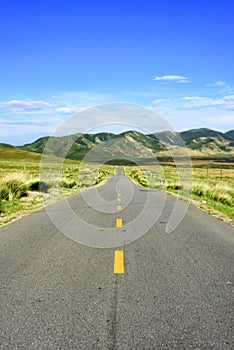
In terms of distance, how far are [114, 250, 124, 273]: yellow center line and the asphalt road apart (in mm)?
19

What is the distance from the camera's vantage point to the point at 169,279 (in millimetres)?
5461

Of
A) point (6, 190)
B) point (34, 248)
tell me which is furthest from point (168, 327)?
point (6, 190)

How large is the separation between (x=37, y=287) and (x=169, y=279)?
1.98m

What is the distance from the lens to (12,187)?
1842 cm

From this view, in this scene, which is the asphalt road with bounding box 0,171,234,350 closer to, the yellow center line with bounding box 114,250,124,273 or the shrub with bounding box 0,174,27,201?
the yellow center line with bounding box 114,250,124,273

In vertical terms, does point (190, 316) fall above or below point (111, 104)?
below

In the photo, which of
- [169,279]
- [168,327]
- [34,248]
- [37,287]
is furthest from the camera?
[34,248]

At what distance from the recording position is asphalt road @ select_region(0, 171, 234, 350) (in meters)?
3.66

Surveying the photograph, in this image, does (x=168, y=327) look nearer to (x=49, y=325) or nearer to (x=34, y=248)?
(x=49, y=325)

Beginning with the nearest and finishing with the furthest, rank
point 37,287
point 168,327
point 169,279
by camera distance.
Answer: point 168,327, point 37,287, point 169,279

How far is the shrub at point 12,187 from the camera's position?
1705 cm

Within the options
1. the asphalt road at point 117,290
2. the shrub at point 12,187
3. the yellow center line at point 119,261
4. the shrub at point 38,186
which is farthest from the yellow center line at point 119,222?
the shrub at point 38,186

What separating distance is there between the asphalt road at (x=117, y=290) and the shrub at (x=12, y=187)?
7904 millimetres

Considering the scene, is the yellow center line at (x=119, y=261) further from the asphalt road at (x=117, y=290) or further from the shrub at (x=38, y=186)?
the shrub at (x=38, y=186)
